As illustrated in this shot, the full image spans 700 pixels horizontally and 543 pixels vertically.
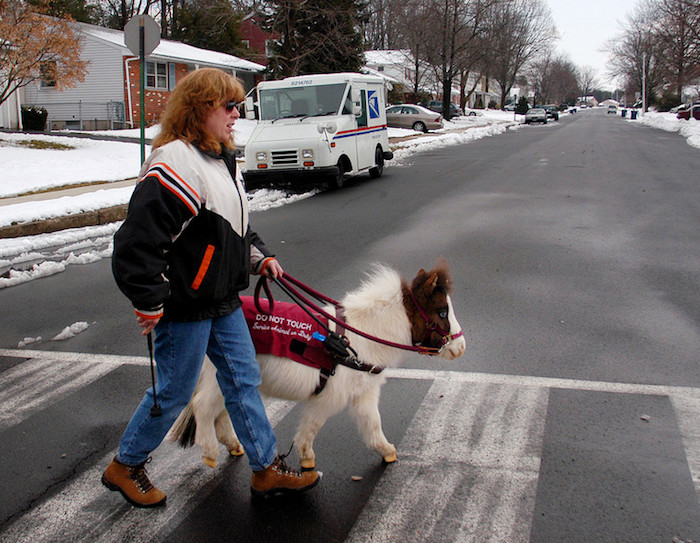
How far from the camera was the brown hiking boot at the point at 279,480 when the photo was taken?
321cm

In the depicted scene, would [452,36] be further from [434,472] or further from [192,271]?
[192,271]

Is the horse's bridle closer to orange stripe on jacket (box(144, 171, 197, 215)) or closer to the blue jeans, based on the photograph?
the blue jeans

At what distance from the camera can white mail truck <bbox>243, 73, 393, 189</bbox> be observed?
14.9 meters

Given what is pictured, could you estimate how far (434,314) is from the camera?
344 cm

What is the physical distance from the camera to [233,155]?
3.07 metres

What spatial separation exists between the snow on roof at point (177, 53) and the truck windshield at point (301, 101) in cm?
2051

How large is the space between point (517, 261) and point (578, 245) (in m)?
1.41

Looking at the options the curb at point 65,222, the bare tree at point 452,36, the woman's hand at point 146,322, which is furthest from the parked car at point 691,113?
the woman's hand at point 146,322

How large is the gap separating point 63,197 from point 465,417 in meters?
11.1

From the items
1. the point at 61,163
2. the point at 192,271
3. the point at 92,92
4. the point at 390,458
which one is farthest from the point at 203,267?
the point at 92,92

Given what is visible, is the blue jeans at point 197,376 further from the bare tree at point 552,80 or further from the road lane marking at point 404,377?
the bare tree at point 552,80

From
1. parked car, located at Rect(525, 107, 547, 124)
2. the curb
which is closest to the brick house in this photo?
the curb

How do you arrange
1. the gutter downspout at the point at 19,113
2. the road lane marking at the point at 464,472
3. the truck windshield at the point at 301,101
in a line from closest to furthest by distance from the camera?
the road lane marking at the point at 464,472
the truck windshield at the point at 301,101
the gutter downspout at the point at 19,113

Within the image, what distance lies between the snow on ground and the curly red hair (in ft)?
1.23
